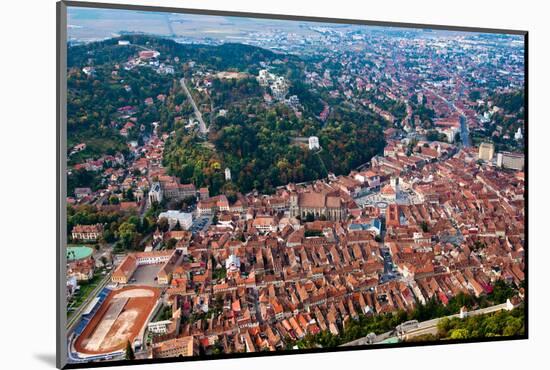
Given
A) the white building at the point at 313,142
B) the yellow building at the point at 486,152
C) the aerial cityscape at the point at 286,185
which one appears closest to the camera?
the aerial cityscape at the point at 286,185

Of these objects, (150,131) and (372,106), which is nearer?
(150,131)

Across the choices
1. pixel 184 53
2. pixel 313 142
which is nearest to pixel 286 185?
pixel 313 142

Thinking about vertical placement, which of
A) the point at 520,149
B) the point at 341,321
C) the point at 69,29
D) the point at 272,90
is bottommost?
the point at 341,321

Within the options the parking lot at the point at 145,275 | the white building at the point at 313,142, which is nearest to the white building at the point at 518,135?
the white building at the point at 313,142

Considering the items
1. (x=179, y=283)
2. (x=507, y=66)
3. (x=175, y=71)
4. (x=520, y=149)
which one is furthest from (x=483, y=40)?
(x=179, y=283)

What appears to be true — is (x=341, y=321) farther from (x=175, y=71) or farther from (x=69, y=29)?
(x=69, y=29)

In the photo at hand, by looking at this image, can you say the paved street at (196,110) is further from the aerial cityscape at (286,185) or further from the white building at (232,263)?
the white building at (232,263)
